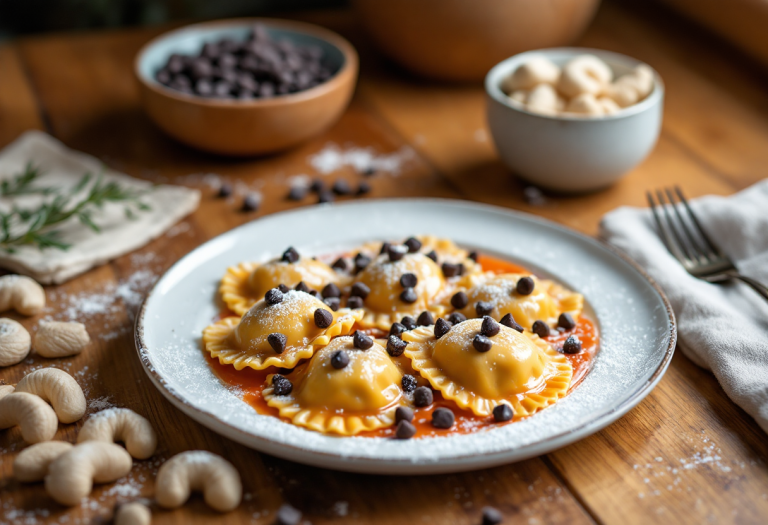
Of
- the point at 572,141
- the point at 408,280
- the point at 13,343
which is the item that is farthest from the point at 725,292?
the point at 13,343

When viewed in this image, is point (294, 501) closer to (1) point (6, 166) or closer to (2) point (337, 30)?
(1) point (6, 166)

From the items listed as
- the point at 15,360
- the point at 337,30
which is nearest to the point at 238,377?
the point at 15,360

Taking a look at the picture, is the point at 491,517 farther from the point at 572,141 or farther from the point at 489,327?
the point at 572,141

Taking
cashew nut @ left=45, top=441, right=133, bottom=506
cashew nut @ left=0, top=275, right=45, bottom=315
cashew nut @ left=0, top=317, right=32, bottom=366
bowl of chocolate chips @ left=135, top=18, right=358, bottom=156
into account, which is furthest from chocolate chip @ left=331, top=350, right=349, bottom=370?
bowl of chocolate chips @ left=135, top=18, right=358, bottom=156

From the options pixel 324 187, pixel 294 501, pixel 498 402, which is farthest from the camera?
pixel 324 187

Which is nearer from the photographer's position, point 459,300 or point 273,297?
point 273,297

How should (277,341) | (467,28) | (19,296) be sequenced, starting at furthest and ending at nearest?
(467,28) < (19,296) < (277,341)
